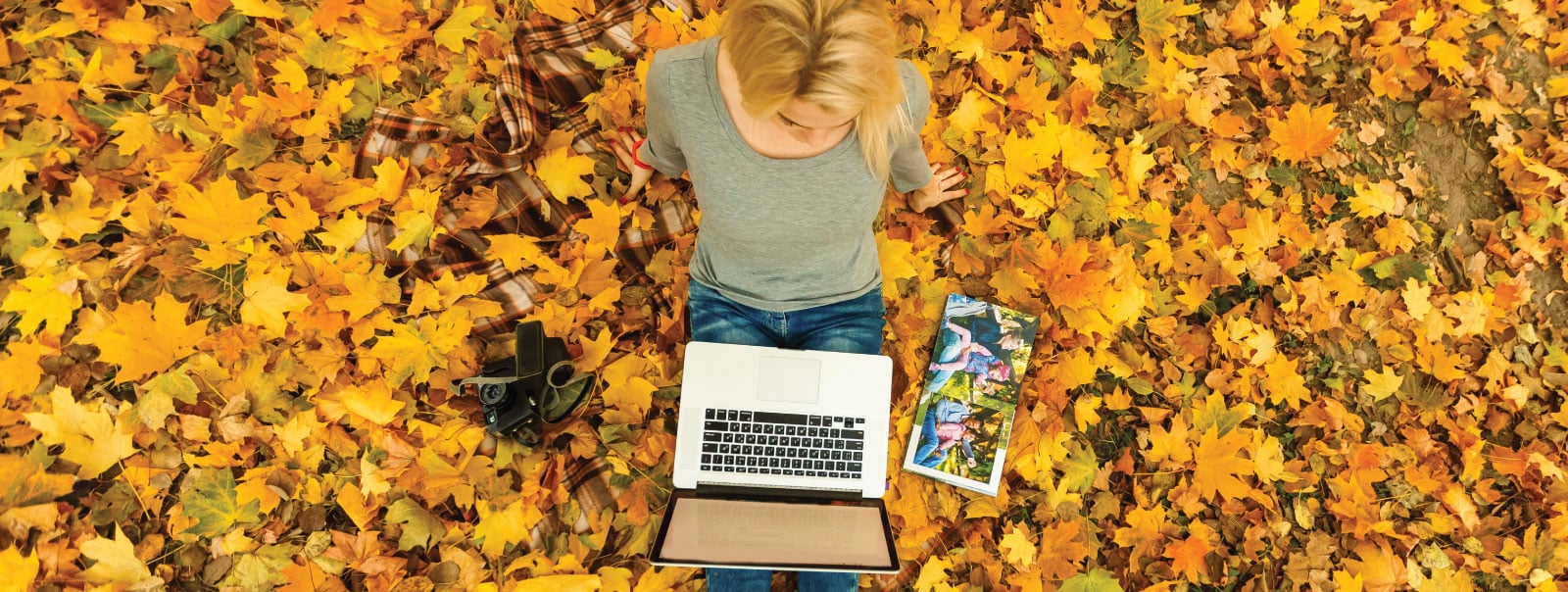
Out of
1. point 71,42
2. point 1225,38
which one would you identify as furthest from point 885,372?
point 71,42

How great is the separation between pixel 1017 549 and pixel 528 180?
6.41 feet

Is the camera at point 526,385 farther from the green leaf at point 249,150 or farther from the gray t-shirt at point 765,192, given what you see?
the green leaf at point 249,150

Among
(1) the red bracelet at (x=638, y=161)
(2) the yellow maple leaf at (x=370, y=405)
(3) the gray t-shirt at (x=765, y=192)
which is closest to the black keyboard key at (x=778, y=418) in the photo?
(3) the gray t-shirt at (x=765, y=192)

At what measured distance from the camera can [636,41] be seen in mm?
2398

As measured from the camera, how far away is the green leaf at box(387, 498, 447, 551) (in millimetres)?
1957

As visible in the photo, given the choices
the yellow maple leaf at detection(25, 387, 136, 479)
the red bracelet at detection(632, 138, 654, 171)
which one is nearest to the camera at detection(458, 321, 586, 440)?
the red bracelet at detection(632, 138, 654, 171)

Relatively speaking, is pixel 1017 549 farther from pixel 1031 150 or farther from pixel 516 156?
pixel 516 156

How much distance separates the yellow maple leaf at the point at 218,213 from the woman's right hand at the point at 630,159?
1.06 meters

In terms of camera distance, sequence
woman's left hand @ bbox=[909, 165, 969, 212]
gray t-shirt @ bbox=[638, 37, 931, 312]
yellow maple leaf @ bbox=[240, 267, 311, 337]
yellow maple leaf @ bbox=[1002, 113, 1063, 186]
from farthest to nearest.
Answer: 1. yellow maple leaf @ bbox=[1002, 113, 1063, 186]
2. woman's left hand @ bbox=[909, 165, 969, 212]
3. yellow maple leaf @ bbox=[240, 267, 311, 337]
4. gray t-shirt @ bbox=[638, 37, 931, 312]

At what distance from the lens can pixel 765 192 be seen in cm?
152

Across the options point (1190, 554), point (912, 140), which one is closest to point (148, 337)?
point (912, 140)

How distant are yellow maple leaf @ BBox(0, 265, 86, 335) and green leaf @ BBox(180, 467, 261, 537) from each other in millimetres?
593

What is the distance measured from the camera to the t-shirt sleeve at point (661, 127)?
151cm

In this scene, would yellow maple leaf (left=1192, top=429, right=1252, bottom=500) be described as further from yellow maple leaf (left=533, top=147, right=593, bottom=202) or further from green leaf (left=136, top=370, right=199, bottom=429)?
green leaf (left=136, top=370, right=199, bottom=429)
